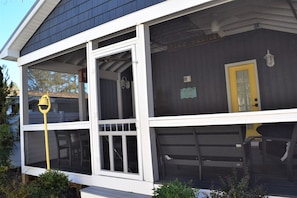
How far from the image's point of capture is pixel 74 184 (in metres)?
4.32

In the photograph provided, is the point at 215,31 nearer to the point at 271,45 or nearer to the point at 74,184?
the point at 271,45

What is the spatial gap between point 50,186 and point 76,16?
293 cm

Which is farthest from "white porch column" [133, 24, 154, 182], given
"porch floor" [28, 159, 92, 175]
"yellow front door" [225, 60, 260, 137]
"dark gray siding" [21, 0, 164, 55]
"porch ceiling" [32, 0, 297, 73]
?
"yellow front door" [225, 60, 260, 137]

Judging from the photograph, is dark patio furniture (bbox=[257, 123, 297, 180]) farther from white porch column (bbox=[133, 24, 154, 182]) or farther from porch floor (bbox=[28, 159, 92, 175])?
porch floor (bbox=[28, 159, 92, 175])

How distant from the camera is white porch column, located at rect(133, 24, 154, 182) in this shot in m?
3.30

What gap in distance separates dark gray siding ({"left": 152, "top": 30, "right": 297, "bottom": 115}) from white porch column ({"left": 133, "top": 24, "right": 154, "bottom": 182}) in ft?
9.83

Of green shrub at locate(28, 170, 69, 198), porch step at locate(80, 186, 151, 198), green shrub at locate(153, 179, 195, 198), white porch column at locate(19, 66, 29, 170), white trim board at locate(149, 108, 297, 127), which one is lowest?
porch step at locate(80, 186, 151, 198)

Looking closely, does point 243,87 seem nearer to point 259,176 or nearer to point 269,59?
point 269,59

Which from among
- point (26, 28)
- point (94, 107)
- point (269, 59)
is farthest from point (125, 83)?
point (269, 59)

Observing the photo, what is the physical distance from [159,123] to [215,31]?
2.78 metres

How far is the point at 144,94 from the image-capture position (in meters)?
3.37

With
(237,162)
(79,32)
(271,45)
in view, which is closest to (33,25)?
(79,32)

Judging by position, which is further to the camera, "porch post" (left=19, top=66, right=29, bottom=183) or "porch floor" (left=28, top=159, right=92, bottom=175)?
"porch post" (left=19, top=66, right=29, bottom=183)

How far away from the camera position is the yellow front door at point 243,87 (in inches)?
225
